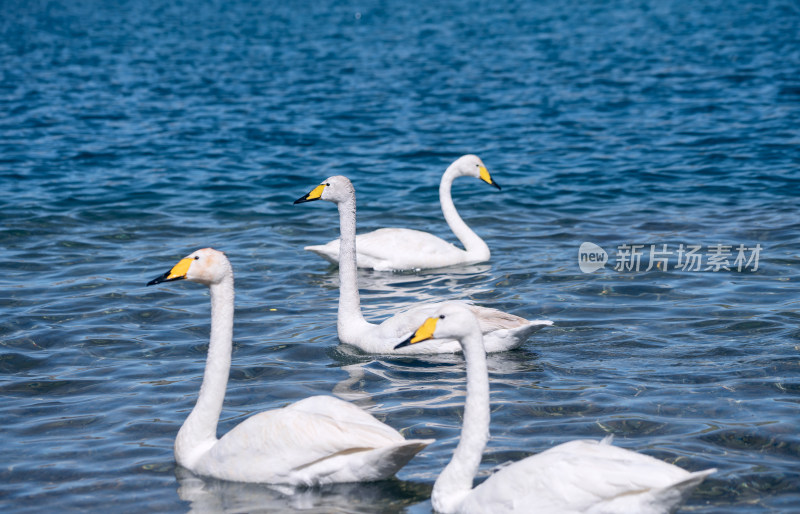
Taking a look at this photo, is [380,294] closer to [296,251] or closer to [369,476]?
[296,251]

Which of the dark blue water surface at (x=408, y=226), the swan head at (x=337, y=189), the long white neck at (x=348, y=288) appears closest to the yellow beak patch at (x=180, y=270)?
the dark blue water surface at (x=408, y=226)

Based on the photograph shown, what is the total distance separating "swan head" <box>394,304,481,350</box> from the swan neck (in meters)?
3.50

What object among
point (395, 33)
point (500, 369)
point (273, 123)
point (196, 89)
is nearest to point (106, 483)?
point (500, 369)

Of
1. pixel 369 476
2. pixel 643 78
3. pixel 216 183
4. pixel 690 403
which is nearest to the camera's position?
pixel 369 476

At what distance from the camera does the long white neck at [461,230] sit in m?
12.8

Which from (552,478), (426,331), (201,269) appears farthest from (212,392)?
(552,478)

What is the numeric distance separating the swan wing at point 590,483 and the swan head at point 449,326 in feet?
2.86

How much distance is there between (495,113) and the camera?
914 inches

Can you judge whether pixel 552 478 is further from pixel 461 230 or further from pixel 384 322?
pixel 461 230

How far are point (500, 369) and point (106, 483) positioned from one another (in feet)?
11.6

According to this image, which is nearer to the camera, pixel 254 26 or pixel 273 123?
pixel 273 123

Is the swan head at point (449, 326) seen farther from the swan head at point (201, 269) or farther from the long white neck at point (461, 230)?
the long white neck at point (461, 230)

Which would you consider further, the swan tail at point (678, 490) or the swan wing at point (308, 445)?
the swan wing at point (308, 445)

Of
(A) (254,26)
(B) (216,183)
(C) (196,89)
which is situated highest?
(A) (254,26)
